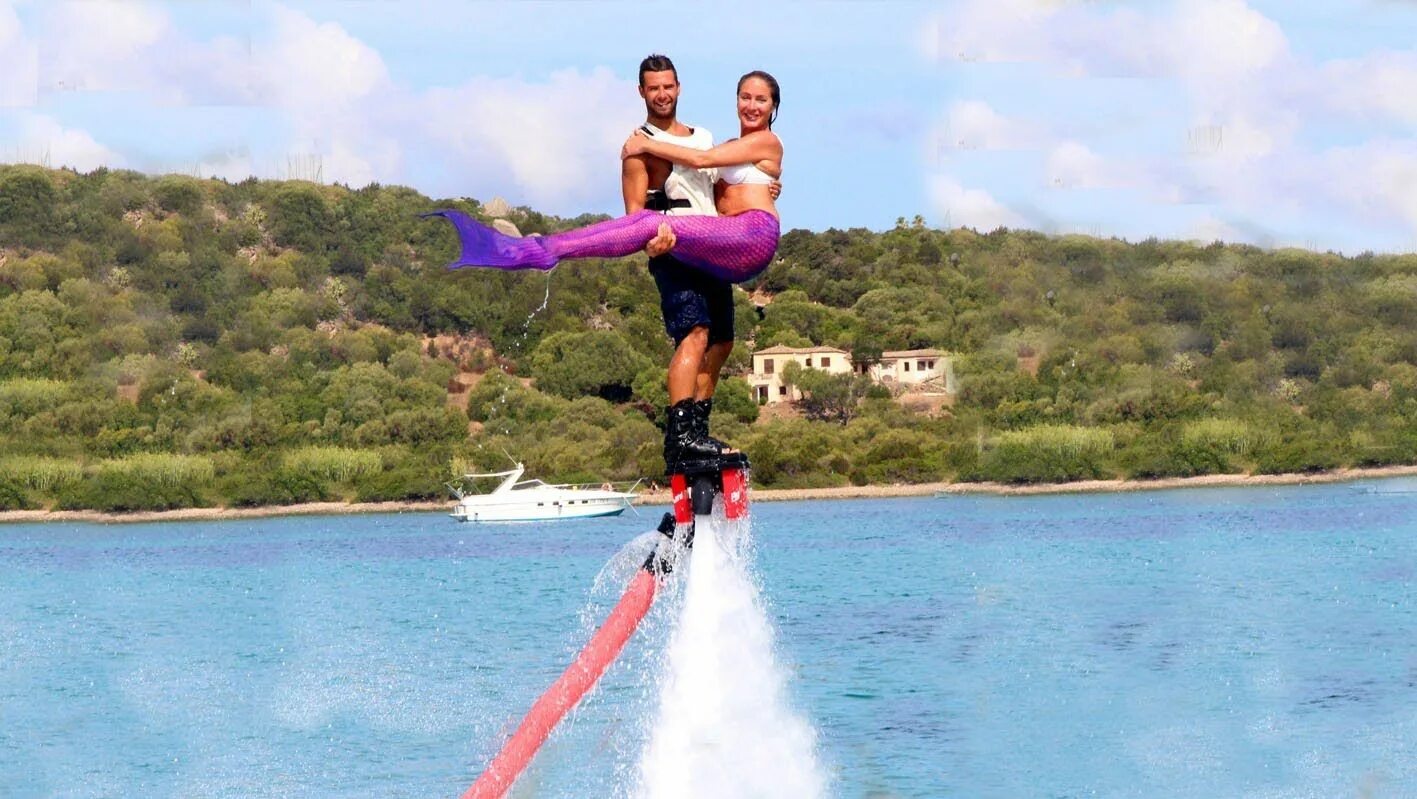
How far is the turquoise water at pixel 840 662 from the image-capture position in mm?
26094

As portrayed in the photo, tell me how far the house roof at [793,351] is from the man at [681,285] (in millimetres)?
77551

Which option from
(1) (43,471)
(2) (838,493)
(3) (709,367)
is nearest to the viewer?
(3) (709,367)

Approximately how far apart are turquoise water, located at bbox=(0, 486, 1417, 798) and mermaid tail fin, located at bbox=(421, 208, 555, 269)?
2105mm

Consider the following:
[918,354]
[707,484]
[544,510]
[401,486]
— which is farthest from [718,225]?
[401,486]

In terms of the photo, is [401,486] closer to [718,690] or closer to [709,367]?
[718,690]

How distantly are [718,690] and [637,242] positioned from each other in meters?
2.50

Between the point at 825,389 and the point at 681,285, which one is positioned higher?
the point at 825,389

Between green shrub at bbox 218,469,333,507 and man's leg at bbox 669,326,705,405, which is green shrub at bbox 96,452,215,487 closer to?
green shrub at bbox 218,469,333,507

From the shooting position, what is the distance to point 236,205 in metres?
124

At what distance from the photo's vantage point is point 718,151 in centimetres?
955

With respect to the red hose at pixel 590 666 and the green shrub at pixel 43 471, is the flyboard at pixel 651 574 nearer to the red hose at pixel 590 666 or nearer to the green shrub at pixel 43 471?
the red hose at pixel 590 666

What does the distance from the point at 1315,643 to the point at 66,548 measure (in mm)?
64151

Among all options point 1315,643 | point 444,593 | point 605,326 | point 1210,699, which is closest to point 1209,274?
point 605,326

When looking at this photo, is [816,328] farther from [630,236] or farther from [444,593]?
[630,236]
